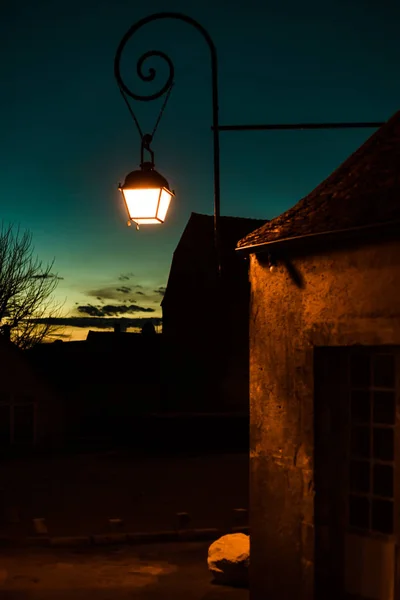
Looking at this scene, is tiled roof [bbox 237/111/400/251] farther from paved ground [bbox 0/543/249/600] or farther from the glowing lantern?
paved ground [bbox 0/543/249/600]

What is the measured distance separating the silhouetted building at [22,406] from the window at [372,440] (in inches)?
1055

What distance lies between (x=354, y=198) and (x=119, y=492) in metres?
13.0

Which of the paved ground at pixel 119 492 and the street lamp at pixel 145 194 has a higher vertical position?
the street lamp at pixel 145 194

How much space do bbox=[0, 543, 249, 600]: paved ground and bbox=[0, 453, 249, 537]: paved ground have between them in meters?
1.55

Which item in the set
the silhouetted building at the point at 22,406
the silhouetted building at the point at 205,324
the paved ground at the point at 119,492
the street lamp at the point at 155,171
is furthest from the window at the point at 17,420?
the street lamp at the point at 155,171

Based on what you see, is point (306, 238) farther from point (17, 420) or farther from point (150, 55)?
point (17, 420)

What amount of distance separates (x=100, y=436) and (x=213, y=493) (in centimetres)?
1447

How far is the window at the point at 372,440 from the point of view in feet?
22.8

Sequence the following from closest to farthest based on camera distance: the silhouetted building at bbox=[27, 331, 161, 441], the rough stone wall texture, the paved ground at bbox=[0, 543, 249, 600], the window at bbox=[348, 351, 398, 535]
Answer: the rough stone wall texture → the window at bbox=[348, 351, 398, 535] → the paved ground at bbox=[0, 543, 249, 600] → the silhouetted building at bbox=[27, 331, 161, 441]

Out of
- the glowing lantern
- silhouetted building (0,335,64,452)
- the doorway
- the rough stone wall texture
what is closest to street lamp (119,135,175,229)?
the glowing lantern

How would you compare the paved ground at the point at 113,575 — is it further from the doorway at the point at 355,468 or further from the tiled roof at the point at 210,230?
the tiled roof at the point at 210,230

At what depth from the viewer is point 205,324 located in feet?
113

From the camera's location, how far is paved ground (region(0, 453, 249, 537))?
1413 centimetres

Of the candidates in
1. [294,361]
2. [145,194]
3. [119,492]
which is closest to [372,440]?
[294,361]
